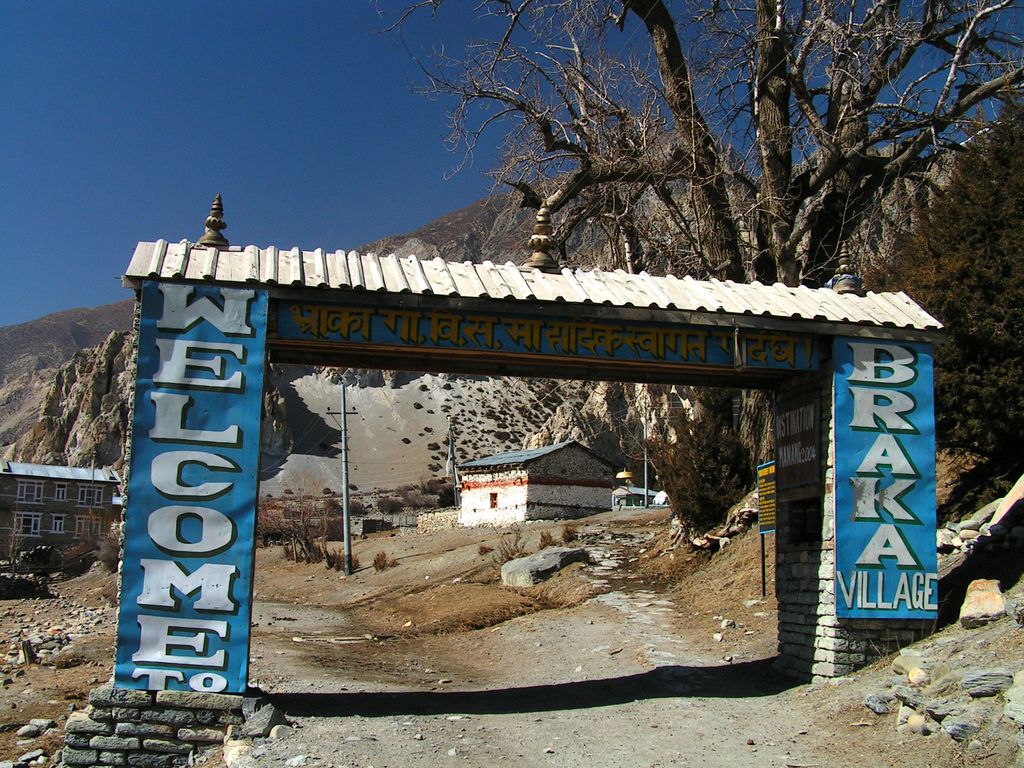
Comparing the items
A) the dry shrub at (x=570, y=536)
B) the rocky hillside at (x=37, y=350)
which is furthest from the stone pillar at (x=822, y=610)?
the rocky hillside at (x=37, y=350)

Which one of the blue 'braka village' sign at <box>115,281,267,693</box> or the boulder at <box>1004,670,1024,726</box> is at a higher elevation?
the blue 'braka village' sign at <box>115,281,267,693</box>

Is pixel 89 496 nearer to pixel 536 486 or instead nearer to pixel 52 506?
pixel 52 506

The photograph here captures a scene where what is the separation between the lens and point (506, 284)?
32.2 ft

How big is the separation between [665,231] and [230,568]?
14090 mm

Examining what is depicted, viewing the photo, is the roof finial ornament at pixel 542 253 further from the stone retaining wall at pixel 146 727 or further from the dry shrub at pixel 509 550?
the dry shrub at pixel 509 550

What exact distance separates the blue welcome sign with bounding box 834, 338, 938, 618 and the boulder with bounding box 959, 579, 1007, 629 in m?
0.53

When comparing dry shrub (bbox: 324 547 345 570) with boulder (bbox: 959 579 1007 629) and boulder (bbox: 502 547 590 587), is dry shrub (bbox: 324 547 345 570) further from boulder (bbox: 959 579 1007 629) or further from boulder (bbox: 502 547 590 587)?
boulder (bbox: 959 579 1007 629)

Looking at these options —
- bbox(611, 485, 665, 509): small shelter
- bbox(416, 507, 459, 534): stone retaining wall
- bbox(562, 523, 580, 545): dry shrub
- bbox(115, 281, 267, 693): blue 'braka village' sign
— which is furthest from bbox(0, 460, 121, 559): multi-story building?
bbox(115, 281, 267, 693): blue 'braka village' sign

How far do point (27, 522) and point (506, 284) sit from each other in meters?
68.9

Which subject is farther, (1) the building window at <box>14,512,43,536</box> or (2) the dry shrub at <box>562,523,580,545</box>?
(1) the building window at <box>14,512,43,536</box>

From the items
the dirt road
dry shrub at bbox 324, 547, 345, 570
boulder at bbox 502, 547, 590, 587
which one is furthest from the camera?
dry shrub at bbox 324, 547, 345, 570

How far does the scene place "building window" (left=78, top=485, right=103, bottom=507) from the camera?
231 ft

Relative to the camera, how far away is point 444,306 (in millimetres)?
9281

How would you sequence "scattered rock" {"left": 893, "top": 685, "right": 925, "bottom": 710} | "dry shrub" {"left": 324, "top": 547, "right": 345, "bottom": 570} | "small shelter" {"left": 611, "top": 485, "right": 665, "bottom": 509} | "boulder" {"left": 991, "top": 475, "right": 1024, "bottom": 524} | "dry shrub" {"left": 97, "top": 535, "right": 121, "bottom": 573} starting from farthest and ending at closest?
"small shelter" {"left": 611, "top": 485, "right": 665, "bottom": 509}, "dry shrub" {"left": 97, "top": 535, "right": 121, "bottom": 573}, "dry shrub" {"left": 324, "top": 547, "right": 345, "bottom": 570}, "boulder" {"left": 991, "top": 475, "right": 1024, "bottom": 524}, "scattered rock" {"left": 893, "top": 685, "right": 925, "bottom": 710}
